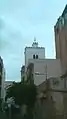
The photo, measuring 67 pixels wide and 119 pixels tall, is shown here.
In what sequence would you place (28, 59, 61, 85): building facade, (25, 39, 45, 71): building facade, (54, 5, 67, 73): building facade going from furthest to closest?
(25, 39, 45, 71): building facade < (28, 59, 61, 85): building facade < (54, 5, 67, 73): building facade

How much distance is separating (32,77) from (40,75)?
117 inches

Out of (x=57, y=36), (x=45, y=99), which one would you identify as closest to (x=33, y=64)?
(x=57, y=36)

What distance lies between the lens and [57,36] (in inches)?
1415

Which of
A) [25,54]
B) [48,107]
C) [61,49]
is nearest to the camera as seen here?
[48,107]

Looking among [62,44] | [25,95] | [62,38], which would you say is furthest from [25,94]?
[62,38]

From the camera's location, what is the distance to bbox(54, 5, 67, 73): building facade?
1276 inches

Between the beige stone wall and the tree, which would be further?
the tree

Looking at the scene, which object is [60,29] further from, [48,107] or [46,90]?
[48,107]

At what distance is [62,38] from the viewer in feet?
111

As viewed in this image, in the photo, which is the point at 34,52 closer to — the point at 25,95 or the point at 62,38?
the point at 25,95

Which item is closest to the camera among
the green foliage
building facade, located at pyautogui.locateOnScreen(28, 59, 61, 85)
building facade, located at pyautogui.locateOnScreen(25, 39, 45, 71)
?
the green foliage

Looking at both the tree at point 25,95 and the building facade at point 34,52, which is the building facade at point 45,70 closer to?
the tree at point 25,95

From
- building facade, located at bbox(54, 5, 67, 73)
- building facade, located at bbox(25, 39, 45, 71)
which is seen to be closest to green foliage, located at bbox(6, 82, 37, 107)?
building facade, located at bbox(54, 5, 67, 73)

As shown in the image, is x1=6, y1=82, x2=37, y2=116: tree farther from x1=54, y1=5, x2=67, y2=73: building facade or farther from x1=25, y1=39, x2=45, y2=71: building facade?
x1=25, y1=39, x2=45, y2=71: building facade
